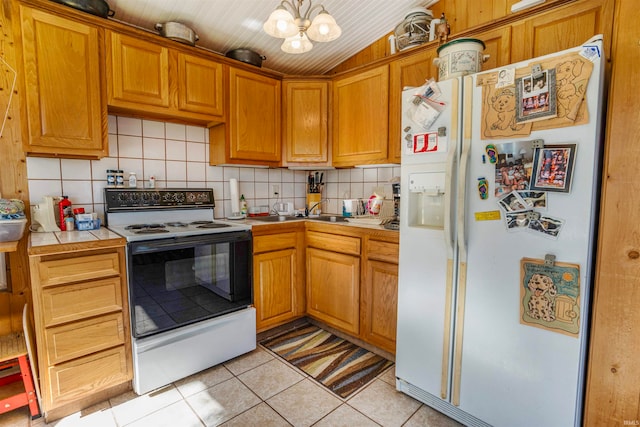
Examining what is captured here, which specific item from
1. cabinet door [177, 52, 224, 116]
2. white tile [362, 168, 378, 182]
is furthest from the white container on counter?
cabinet door [177, 52, 224, 116]

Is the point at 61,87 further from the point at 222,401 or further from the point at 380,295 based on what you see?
the point at 380,295

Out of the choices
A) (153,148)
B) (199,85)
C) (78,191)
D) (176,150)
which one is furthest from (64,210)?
(199,85)

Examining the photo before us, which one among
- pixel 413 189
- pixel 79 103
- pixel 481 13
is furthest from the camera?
pixel 481 13

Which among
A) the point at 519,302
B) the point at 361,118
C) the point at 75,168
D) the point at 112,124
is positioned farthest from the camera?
the point at 361,118

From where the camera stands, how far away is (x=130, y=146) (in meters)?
2.24

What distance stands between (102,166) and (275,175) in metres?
1.40

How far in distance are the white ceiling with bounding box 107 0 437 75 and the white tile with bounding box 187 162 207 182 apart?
3.04 feet

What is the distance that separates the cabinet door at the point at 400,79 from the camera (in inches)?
83.5

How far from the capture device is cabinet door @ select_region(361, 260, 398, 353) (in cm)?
204

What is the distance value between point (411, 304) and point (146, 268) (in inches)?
58.0

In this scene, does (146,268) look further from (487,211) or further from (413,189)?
(487,211)

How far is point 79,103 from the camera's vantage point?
1.80m

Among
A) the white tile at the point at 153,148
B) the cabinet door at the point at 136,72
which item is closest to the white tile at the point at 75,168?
the white tile at the point at 153,148

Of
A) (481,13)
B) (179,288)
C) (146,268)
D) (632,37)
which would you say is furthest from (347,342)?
(481,13)
